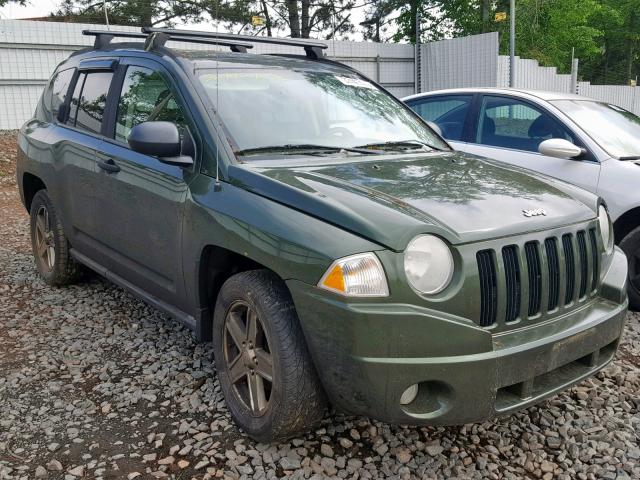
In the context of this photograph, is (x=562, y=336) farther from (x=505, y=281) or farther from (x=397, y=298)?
(x=397, y=298)

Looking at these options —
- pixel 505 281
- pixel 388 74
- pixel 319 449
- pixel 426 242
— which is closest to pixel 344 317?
pixel 426 242

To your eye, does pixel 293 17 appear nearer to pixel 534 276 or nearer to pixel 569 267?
pixel 569 267

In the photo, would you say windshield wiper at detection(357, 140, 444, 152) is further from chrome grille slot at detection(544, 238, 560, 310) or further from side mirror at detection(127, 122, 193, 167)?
chrome grille slot at detection(544, 238, 560, 310)

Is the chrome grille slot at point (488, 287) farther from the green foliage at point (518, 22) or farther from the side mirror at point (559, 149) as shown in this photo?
the green foliage at point (518, 22)

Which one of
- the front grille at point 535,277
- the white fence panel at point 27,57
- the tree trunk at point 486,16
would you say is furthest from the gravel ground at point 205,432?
the tree trunk at point 486,16

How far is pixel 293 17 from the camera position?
2317 centimetres

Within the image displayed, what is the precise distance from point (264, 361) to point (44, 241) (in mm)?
3278

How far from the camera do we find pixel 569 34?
79.6ft

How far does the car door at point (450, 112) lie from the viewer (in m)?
5.89

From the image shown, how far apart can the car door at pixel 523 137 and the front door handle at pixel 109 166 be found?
3.27 meters

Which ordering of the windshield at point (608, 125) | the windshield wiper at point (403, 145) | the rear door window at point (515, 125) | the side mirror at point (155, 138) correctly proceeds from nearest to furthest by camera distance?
the side mirror at point (155, 138) < the windshield wiper at point (403, 145) < the windshield at point (608, 125) < the rear door window at point (515, 125)

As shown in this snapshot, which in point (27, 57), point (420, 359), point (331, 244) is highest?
point (27, 57)

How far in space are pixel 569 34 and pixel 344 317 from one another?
25398 millimetres

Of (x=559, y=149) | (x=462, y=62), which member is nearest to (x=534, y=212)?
(x=559, y=149)
